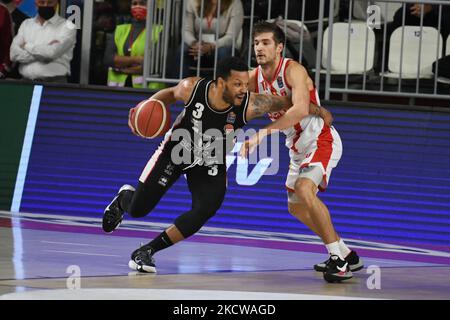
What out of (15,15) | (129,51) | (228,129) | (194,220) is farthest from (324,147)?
(15,15)

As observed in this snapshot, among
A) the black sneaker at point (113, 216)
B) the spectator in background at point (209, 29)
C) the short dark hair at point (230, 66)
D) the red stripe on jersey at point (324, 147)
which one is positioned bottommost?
the black sneaker at point (113, 216)

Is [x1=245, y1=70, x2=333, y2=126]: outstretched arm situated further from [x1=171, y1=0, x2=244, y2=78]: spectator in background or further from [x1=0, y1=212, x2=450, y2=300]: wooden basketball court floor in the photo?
[x1=171, y1=0, x2=244, y2=78]: spectator in background

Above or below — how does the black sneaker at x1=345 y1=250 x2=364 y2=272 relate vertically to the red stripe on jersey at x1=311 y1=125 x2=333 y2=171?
below

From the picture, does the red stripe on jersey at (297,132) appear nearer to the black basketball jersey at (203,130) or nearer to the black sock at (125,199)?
the black basketball jersey at (203,130)

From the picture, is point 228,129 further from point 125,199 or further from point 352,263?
point 352,263

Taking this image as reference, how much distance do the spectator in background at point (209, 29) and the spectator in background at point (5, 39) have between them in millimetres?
2450

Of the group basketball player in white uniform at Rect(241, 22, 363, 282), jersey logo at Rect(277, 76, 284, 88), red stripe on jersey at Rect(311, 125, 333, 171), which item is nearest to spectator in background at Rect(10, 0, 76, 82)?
basketball player in white uniform at Rect(241, 22, 363, 282)

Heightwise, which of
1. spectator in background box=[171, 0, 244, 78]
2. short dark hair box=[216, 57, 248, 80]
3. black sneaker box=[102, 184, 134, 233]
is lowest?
black sneaker box=[102, 184, 134, 233]

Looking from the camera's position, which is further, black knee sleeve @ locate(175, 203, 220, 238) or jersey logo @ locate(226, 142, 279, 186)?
jersey logo @ locate(226, 142, 279, 186)

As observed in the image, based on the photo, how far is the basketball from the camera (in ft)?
34.7

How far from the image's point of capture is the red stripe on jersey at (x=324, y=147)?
10945 mm

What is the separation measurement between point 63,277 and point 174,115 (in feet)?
17.2


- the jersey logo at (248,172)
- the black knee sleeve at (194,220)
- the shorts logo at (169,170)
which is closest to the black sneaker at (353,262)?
the black knee sleeve at (194,220)
